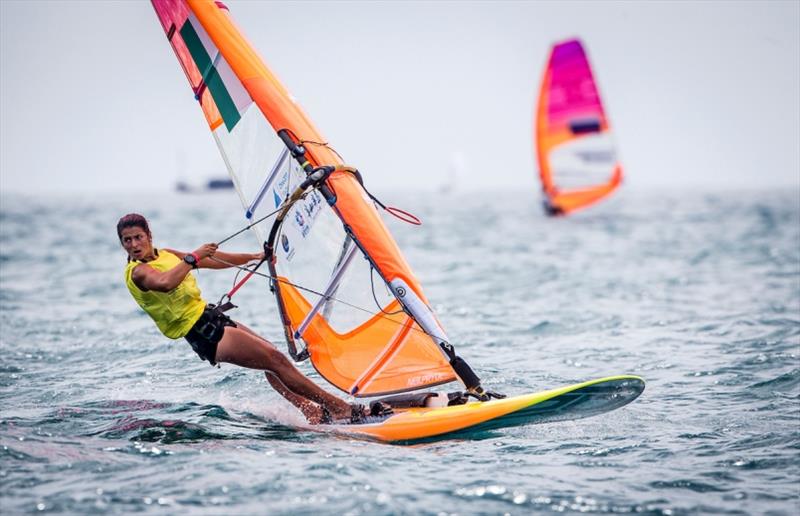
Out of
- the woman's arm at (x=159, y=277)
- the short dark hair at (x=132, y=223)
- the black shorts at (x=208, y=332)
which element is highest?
the short dark hair at (x=132, y=223)

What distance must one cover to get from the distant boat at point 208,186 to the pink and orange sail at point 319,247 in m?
99.4

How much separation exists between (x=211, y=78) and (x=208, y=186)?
103 meters

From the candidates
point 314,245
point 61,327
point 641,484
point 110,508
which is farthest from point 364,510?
point 61,327

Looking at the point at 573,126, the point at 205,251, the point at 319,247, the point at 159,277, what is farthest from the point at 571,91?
the point at 159,277

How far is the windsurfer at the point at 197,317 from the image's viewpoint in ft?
21.8

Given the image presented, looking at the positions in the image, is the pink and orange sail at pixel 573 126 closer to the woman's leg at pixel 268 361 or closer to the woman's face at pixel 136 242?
the woman's leg at pixel 268 361

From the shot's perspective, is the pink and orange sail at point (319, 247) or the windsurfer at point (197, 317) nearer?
the windsurfer at point (197, 317)

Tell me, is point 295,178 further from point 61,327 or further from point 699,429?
point 61,327

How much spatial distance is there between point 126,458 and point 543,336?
21.1 feet

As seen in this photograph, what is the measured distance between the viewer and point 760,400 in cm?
805

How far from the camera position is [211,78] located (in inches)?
330

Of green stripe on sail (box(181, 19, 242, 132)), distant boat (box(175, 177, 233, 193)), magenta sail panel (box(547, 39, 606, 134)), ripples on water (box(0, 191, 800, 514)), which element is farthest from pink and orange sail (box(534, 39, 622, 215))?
distant boat (box(175, 177, 233, 193))

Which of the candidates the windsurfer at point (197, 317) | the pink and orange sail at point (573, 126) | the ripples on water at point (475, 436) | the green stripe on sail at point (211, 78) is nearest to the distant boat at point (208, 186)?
the pink and orange sail at point (573, 126)

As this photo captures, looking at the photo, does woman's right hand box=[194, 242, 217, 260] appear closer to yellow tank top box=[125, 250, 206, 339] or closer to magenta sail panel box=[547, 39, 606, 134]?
yellow tank top box=[125, 250, 206, 339]
